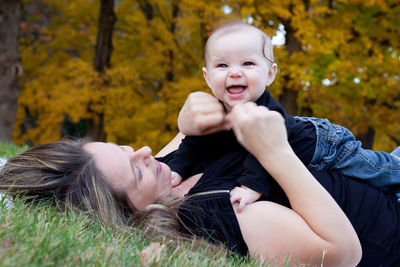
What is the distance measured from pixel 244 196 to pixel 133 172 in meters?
0.67

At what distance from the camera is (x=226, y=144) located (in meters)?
2.55

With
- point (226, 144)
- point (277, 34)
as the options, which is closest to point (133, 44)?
point (277, 34)

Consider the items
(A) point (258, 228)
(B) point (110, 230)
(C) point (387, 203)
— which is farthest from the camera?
(C) point (387, 203)

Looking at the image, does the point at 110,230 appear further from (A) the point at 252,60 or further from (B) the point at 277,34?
(B) the point at 277,34

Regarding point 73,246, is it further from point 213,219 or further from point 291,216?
point 291,216

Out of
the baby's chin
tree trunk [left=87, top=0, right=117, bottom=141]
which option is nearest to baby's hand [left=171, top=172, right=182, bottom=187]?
the baby's chin

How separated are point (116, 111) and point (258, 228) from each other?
9215 mm

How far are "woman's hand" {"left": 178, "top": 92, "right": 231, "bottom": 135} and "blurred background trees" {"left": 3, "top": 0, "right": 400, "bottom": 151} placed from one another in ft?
14.3

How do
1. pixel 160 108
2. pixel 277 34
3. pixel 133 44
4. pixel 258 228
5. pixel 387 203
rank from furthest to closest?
pixel 133 44, pixel 160 108, pixel 277 34, pixel 387 203, pixel 258 228

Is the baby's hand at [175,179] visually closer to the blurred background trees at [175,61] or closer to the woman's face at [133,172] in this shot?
the woman's face at [133,172]

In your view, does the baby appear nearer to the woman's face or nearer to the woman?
the woman

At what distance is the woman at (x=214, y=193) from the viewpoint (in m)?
1.96

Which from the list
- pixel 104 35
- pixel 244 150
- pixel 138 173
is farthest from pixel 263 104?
pixel 104 35

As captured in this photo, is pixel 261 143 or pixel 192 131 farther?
pixel 192 131
